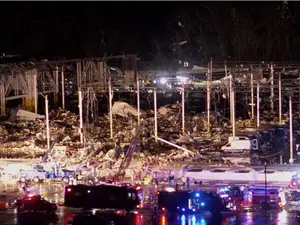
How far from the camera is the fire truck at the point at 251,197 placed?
40.7ft

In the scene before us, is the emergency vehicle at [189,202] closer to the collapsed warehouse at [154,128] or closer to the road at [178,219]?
the road at [178,219]

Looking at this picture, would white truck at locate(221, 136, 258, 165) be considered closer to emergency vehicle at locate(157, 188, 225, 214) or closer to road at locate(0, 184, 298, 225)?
emergency vehicle at locate(157, 188, 225, 214)

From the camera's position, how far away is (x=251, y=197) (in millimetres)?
13055

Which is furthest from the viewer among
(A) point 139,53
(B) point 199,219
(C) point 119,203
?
(A) point 139,53

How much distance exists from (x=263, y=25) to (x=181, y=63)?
18.2 feet

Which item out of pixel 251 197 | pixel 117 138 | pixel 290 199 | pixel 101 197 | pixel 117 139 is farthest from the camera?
pixel 117 138

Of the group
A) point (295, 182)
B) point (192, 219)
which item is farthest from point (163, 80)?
point (192, 219)

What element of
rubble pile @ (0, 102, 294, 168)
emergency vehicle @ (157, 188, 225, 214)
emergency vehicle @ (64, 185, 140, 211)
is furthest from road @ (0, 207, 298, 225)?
rubble pile @ (0, 102, 294, 168)

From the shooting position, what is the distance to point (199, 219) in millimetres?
11500

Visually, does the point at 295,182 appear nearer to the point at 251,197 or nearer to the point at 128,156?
the point at 251,197

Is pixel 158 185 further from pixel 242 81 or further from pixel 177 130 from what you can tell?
pixel 242 81

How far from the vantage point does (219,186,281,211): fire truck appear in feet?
40.7

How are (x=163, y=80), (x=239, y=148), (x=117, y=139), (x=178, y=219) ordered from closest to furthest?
1. (x=178, y=219)
2. (x=239, y=148)
3. (x=117, y=139)
4. (x=163, y=80)

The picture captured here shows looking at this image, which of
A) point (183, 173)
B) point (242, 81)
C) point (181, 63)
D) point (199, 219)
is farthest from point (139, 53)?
point (199, 219)
